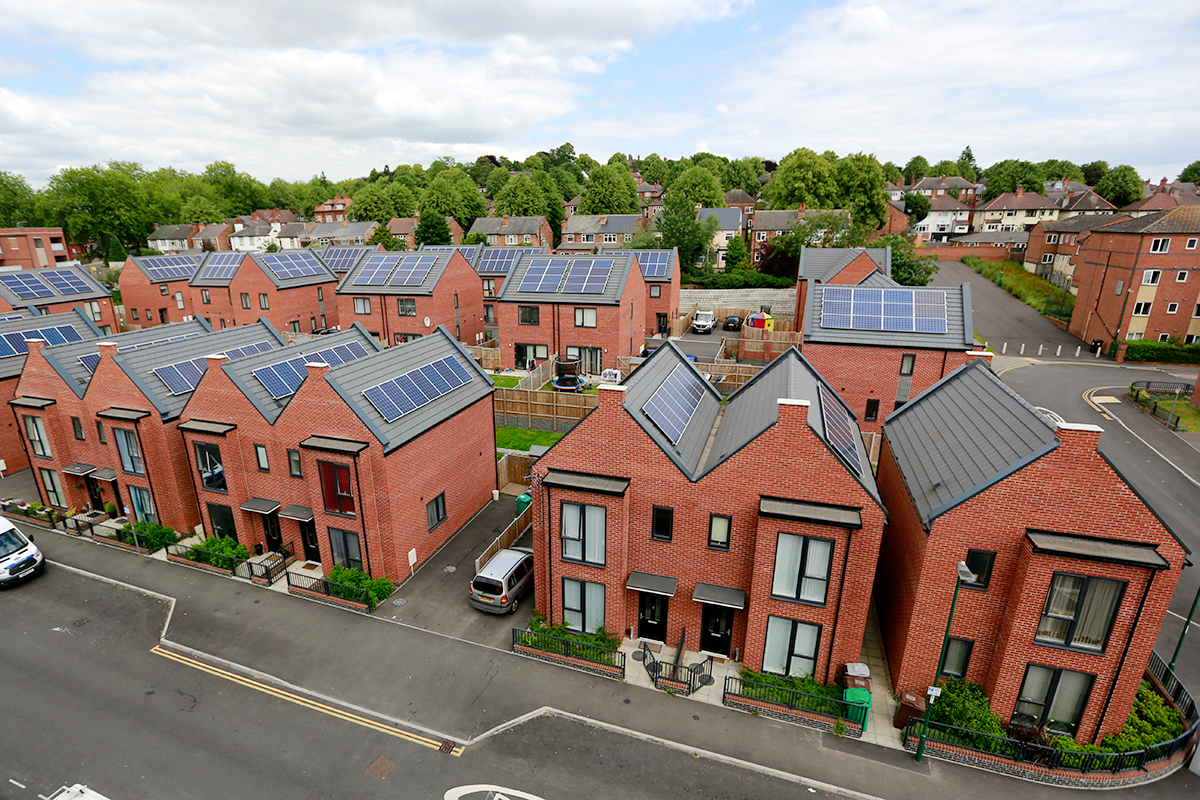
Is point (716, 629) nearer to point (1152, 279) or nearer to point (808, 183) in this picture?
point (1152, 279)

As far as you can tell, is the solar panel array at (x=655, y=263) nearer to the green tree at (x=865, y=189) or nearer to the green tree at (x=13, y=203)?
the green tree at (x=865, y=189)

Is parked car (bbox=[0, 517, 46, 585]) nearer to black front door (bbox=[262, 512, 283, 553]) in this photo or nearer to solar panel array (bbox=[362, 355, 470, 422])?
black front door (bbox=[262, 512, 283, 553])

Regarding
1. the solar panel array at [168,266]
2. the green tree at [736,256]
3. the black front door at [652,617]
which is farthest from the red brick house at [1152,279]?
the solar panel array at [168,266]

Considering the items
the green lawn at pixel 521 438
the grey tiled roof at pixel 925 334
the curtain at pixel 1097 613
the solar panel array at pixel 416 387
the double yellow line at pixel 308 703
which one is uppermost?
the grey tiled roof at pixel 925 334

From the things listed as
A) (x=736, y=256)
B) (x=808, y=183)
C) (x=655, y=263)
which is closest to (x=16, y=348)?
(x=655, y=263)

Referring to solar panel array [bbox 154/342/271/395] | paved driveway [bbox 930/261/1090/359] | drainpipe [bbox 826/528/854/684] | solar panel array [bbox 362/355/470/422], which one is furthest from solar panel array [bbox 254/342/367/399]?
paved driveway [bbox 930/261/1090/359]

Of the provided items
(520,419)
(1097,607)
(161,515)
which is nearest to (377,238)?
(520,419)
